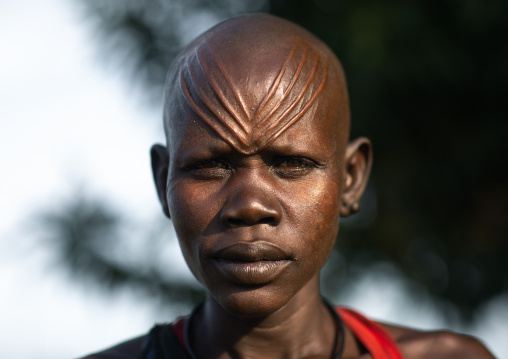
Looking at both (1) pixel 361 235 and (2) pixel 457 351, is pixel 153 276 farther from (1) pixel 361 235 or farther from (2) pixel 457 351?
(2) pixel 457 351

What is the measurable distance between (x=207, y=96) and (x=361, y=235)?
2.60 meters

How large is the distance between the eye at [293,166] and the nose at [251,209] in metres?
0.10

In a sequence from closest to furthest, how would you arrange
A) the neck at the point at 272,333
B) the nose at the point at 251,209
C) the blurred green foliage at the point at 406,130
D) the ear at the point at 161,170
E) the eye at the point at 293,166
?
the nose at the point at 251,209, the eye at the point at 293,166, the neck at the point at 272,333, the ear at the point at 161,170, the blurred green foliage at the point at 406,130

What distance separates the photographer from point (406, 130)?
167 inches

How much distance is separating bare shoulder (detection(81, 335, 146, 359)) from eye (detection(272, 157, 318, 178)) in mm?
985

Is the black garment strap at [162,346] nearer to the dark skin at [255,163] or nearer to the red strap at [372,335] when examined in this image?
the dark skin at [255,163]

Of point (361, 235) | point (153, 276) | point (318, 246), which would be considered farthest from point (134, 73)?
point (318, 246)

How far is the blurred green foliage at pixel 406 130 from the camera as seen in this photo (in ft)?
12.8

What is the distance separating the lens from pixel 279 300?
1.97 m

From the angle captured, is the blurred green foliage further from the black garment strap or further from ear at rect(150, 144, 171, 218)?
the black garment strap

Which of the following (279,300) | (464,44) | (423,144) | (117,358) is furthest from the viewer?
(423,144)

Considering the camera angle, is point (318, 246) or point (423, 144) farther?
point (423, 144)

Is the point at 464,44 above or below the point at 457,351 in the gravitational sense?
above

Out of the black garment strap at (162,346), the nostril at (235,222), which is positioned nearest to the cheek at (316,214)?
the nostril at (235,222)
